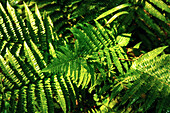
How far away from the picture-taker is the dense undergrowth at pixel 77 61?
1.40 meters

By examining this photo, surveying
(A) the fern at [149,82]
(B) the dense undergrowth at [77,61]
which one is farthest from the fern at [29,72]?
(A) the fern at [149,82]

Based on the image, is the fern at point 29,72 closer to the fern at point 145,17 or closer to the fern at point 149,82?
the fern at point 149,82

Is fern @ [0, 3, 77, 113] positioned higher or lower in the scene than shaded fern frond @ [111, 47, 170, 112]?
higher

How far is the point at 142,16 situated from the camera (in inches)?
70.2

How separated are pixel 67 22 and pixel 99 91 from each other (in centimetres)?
96

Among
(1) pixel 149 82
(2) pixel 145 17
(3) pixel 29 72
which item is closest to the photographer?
(1) pixel 149 82

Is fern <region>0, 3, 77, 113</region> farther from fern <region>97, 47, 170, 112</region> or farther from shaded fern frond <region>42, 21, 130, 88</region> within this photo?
fern <region>97, 47, 170, 112</region>

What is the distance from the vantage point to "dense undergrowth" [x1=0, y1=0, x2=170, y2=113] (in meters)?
1.40

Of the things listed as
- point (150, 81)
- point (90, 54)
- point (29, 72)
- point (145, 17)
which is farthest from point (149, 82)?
point (29, 72)

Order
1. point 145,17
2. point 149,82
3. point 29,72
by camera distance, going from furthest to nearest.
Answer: point 145,17
point 29,72
point 149,82

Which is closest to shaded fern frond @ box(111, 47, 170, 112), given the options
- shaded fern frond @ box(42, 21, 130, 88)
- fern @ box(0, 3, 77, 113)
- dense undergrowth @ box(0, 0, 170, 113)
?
dense undergrowth @ box(0, 0, 170, 113)

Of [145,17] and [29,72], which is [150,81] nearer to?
[145,17]

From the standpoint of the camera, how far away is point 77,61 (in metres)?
1.43

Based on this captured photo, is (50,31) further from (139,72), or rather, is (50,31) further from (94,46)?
(139,72)
